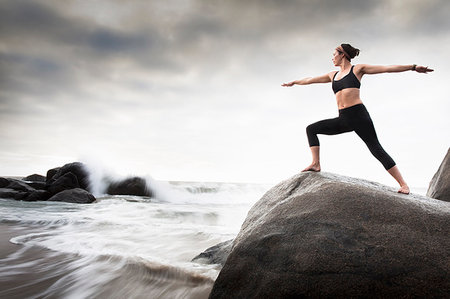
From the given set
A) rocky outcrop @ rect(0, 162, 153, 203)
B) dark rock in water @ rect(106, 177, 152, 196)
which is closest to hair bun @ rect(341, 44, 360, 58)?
rocky outcrop @ rect(0, 162, 153, 203)

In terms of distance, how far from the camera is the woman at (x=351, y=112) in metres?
3.26

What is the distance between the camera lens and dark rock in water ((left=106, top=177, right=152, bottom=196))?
18.0 m

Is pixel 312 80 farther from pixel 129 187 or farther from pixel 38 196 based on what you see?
pixel 129 187

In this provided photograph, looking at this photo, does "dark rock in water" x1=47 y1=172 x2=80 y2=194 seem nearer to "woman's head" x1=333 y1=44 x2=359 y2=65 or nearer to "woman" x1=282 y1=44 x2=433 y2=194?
"woman" x1=282 y1=44 x2=433 y2=194

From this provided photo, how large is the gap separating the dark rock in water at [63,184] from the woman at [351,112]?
48.2 feet

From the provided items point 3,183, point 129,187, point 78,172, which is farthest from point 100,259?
point 3,183

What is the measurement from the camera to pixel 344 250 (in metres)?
2.11

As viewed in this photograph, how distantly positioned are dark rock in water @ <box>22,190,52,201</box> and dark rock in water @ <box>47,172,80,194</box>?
30 cm

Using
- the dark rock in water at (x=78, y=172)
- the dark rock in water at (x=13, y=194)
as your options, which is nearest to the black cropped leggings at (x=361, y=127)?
the dark rock in water at (x=13, y=194)

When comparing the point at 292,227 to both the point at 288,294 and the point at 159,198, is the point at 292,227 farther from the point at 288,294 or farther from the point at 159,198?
the point at 159,198

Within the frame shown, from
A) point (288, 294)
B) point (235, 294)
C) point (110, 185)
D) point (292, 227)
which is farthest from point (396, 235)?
point (110, 185)

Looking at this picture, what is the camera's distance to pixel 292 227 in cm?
241

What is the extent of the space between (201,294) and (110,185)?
1628 cm

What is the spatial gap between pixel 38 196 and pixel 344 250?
1527 cm
